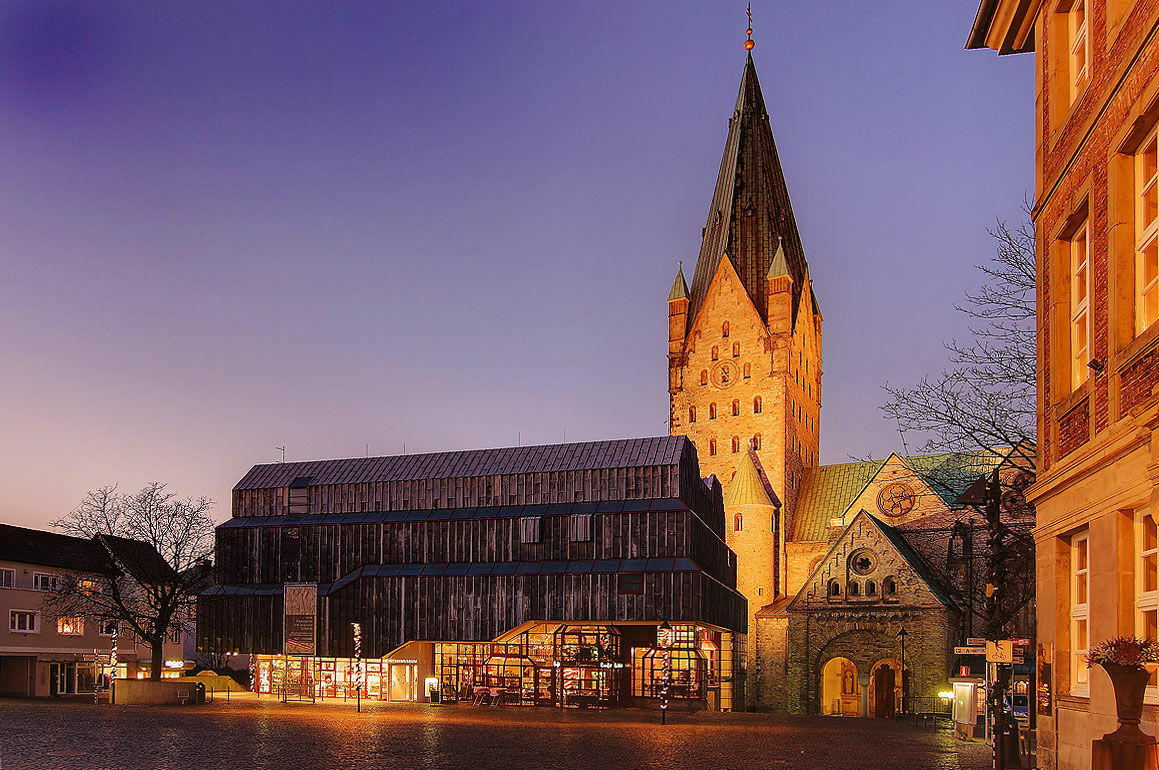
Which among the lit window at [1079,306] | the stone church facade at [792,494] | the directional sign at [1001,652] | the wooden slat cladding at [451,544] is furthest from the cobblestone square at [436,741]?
the stone church facade at [792,494]

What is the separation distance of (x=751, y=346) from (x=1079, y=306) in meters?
68.9

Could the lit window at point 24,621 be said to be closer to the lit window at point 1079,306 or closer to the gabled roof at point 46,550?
the gabled roof at point 46,550

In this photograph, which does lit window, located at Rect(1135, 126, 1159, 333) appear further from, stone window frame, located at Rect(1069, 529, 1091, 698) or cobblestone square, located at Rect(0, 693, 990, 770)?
cobblestone square, located at Rect(0, 693, 990, 770)

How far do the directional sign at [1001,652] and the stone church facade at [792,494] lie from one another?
3582 cm

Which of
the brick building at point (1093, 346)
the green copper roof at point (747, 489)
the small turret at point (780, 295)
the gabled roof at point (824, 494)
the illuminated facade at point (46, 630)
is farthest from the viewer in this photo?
the small turret at point (780, 295)

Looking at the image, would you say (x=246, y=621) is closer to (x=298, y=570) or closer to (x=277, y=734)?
(x=298, y=570)

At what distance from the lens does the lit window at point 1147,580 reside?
12.2m

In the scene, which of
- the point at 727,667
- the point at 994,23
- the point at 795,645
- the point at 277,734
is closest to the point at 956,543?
the point at 795,645

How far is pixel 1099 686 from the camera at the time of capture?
44.4 ft

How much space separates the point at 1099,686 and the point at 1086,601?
1622 millimetres

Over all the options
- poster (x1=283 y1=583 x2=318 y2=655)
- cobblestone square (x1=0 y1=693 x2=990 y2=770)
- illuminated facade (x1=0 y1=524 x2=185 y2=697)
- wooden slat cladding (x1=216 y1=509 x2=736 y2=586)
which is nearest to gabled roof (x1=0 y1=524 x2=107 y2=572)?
illuminated facade (x1=0 y1=524 x2=185 y2=697)

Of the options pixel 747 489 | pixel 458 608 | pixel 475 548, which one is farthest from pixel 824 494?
pixel 458 608

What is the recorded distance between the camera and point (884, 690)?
2509 inches

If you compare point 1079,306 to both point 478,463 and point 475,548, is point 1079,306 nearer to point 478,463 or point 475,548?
point 475,548
